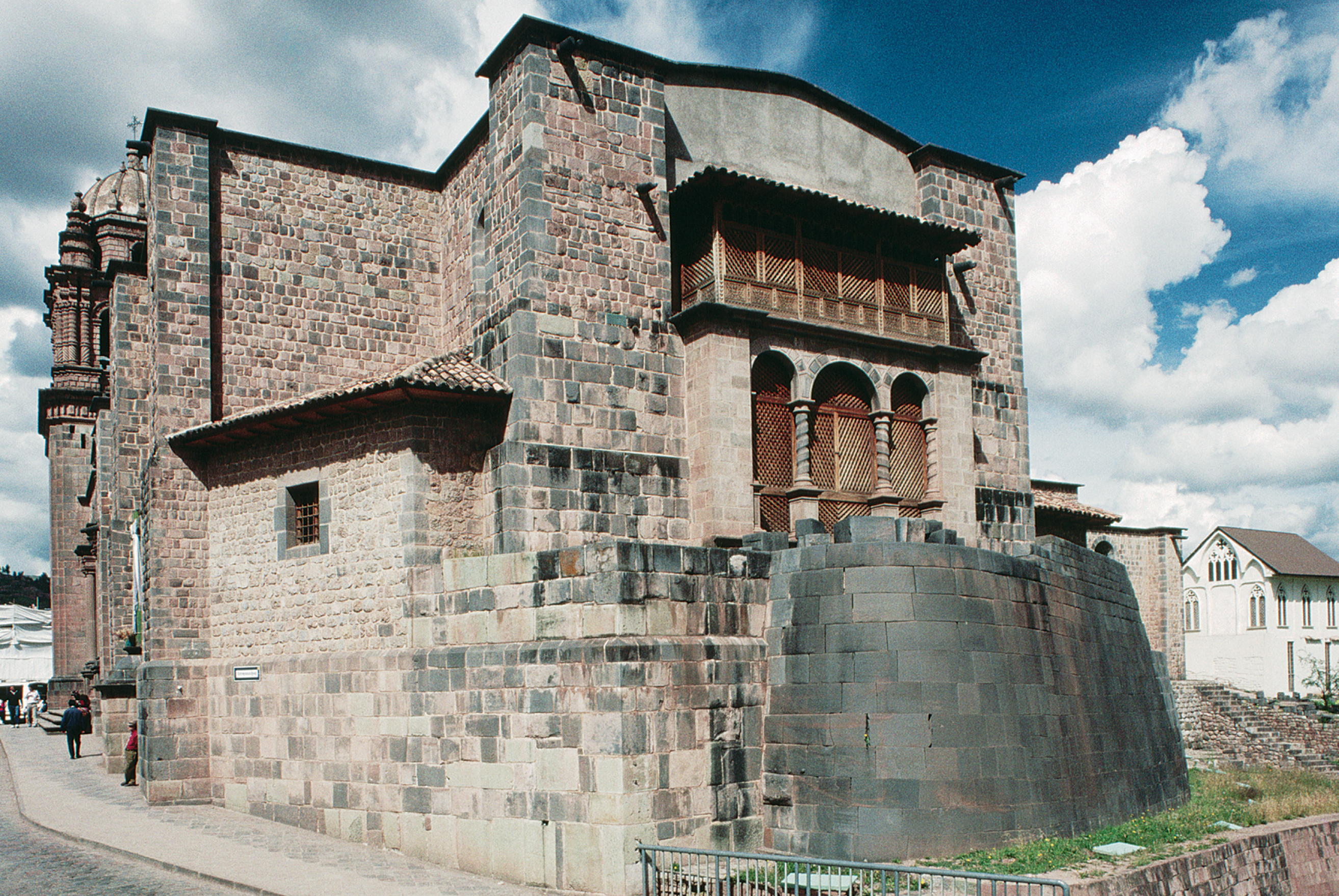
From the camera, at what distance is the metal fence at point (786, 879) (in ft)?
32.2

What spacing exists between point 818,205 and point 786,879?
1109 centimetres

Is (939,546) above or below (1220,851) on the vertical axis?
above

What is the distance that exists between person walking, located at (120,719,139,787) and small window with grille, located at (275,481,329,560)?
17.6ft

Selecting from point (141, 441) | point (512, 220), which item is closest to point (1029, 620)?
point (512, 220)

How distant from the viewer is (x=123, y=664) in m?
20.9

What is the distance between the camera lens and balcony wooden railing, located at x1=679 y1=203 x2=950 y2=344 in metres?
17.2

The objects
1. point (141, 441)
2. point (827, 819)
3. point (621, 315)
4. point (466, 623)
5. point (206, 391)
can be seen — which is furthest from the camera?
point (141, 441)

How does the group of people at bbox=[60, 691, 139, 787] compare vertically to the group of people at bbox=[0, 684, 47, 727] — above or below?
above

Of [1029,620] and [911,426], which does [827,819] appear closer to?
[1029,620]

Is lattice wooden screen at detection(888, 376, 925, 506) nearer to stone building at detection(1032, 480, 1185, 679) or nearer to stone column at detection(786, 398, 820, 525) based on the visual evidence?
stone column at detection(786, 398, 820, 525)

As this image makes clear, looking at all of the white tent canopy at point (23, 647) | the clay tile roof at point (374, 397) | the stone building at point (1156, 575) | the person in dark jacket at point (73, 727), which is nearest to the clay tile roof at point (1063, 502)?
the stone building at point (1156, 575)

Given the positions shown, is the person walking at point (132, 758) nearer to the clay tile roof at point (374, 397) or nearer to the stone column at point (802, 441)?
the clay tile roof at point (374, 397)

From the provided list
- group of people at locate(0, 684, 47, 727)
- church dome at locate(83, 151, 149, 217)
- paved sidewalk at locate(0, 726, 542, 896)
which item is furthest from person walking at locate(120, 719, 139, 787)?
→ church dome at locate(83, 151, 149, 217)

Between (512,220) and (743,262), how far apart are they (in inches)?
147
